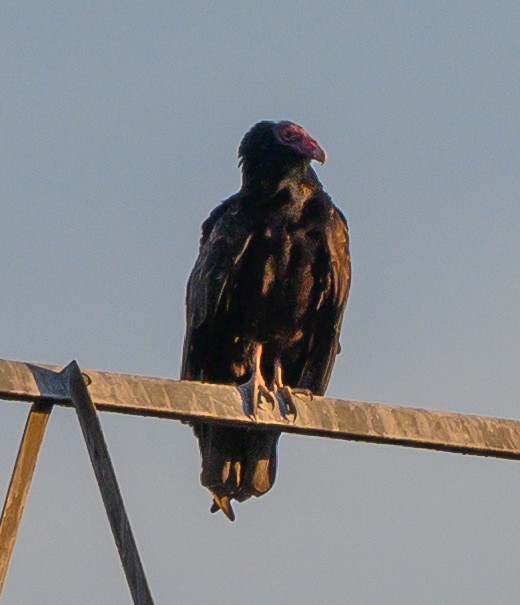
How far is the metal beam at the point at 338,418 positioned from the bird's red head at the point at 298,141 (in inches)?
126

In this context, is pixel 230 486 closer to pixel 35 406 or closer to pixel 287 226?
pixel 287 226

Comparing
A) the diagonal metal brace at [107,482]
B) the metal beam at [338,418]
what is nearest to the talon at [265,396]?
the metal beam at [338,418]

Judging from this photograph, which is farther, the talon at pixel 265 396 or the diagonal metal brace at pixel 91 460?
the talon at pixel 265 396

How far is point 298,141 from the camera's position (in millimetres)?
8391

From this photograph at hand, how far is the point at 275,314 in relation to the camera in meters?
7.85

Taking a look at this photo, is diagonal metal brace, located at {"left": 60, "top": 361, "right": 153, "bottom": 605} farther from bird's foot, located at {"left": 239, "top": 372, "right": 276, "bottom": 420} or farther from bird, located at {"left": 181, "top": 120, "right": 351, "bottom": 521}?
bird, located at {"left": 181, "top": 120, "right": 351, "bottom": 521}

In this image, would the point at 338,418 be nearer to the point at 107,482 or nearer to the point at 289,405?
the point at 289,405

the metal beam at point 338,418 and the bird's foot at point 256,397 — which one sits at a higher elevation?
the bird's foot at point 256,397

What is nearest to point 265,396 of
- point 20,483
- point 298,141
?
point 20,483

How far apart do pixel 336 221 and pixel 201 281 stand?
0.72 metres

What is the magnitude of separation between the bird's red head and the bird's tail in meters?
1.74

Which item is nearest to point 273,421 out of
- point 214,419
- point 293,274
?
point 214,419

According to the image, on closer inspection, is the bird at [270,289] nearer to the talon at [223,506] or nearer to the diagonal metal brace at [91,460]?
the talon at [223,506]

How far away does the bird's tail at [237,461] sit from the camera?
23.0 feet
